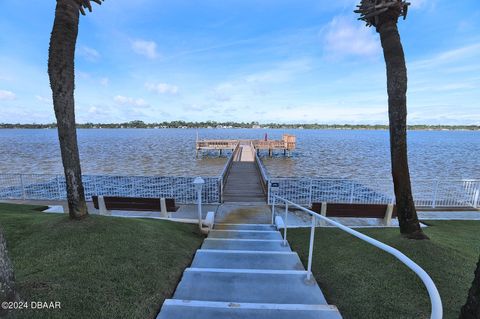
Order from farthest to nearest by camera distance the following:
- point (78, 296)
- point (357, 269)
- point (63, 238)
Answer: point (63, 238) → point (357, 269) → point (78, 296)

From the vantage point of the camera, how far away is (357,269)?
12.6 feet

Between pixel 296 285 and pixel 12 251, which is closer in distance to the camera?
pixel 296 285

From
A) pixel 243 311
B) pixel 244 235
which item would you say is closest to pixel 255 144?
pixel 244 235

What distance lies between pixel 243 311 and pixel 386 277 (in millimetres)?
2256

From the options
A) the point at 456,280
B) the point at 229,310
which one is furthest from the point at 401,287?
the point at 229,310

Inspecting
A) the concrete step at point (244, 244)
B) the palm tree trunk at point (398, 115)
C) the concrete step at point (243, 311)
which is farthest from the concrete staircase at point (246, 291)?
the palm tree trunk at point (398, 115)

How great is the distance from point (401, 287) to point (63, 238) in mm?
5192

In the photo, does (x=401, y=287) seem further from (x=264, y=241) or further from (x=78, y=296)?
(x=78, y=296)

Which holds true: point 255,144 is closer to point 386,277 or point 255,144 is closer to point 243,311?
point 386,277

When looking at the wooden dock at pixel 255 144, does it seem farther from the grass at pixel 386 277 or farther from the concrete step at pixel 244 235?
the grass at pixel 386 277

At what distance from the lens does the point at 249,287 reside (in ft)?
10.1

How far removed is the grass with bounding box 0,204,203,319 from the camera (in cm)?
266

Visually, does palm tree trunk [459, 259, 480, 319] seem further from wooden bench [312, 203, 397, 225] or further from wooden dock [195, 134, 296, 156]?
wooden dock [195, 134, 296, 156]

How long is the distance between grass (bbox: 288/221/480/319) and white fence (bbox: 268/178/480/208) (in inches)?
134
